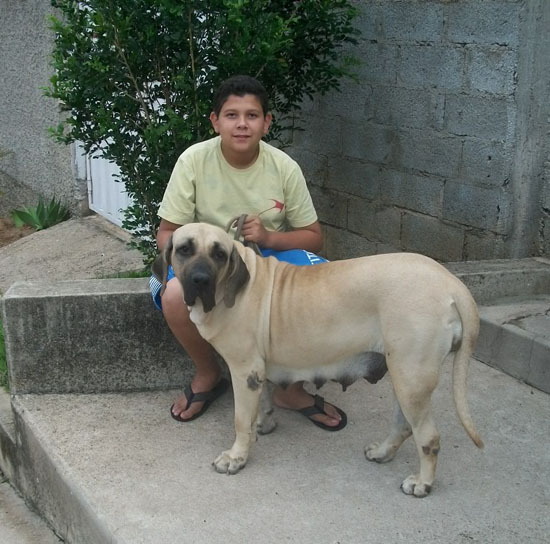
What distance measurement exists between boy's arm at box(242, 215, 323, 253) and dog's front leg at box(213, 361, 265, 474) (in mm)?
608

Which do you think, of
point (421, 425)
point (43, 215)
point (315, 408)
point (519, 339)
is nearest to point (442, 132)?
point (519, 339)

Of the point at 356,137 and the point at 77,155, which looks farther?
the point at 77,155

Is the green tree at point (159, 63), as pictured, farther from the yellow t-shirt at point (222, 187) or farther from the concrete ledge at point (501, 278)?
the concrete ledge at point (501, 278)

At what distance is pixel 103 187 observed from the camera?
306 inches

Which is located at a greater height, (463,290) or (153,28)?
(153,28)

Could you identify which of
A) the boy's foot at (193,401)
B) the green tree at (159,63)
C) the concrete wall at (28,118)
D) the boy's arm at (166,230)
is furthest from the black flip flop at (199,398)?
the concrete wall at (28,118)

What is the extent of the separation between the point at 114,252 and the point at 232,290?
400 cm

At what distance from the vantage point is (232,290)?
328 centimetres

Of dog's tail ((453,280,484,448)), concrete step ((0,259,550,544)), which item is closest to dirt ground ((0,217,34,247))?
concrete step ((0,259,550,544))

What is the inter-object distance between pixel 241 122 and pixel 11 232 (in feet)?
18.1

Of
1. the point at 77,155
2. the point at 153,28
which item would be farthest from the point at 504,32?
the point at 77,155

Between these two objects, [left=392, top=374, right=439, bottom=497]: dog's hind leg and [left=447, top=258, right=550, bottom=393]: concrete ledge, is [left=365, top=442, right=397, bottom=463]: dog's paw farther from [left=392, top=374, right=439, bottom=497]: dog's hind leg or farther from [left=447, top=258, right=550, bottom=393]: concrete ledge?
[left=447, top=258, right=550, bottom=393]: concrete ledge

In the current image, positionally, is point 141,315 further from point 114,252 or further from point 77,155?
point 77,155

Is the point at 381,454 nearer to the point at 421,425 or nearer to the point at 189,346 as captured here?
the point at 421,425
